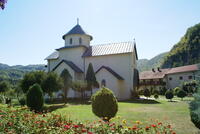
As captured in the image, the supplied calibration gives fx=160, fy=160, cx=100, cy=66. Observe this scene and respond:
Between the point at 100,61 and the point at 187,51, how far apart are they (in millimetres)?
68172

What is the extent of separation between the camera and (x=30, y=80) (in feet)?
65.2

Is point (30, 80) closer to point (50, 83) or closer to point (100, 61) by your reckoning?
point (50, 83)

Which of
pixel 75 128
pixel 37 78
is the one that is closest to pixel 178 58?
pixel 37 78

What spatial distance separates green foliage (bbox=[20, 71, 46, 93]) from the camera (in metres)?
19.8

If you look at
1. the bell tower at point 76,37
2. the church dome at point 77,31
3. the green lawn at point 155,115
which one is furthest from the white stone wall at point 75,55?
the green lawn at point 155,115

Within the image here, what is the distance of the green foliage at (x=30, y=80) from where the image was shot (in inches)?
781

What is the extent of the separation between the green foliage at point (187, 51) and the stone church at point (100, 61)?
5960 centimetres

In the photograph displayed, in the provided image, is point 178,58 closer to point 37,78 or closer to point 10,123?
point 37,78

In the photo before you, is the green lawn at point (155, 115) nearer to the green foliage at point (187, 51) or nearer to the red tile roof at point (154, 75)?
the red tile roof at point (154, 75)

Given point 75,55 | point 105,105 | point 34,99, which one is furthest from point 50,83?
point 75,55

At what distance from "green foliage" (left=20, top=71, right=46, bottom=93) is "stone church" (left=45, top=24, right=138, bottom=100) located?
31.5 ft

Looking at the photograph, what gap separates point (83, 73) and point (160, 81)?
3287 centimetres

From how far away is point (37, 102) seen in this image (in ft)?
47.9

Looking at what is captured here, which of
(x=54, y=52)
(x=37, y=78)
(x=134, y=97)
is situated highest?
(x=54, y=52)
